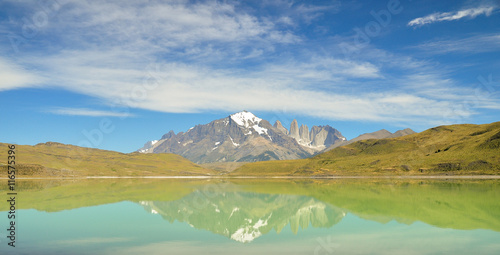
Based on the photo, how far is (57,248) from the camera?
1012 inches

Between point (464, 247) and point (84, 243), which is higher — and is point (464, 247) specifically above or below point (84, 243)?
below

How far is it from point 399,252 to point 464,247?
5.62m

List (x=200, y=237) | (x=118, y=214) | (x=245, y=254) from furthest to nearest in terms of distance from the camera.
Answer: (x=118, y=214) → (x=200, y=237) → (x=245, y=254)

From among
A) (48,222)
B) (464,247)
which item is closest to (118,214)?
(48,222)

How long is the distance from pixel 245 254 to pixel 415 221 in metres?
24.3

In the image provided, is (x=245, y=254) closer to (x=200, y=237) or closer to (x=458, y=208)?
(x=200, y=237)

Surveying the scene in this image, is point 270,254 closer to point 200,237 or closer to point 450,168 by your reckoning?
point 200,237

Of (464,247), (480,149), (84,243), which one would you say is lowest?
(464,247)

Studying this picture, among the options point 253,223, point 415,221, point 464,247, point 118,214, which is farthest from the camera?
point 118,214

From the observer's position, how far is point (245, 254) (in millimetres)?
23906

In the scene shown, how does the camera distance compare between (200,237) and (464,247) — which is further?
(200,237)

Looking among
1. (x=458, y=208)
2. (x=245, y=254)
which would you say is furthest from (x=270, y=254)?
(x=458, y=208)

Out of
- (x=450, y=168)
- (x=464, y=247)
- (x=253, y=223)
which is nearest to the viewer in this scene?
(x=464, y=247)

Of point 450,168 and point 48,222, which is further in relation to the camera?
point 450,168
